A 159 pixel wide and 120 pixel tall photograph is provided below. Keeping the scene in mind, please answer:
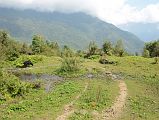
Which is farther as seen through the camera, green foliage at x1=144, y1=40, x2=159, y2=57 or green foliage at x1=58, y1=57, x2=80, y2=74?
green foliage at x1=144, y1=40, x2=159, y2=57

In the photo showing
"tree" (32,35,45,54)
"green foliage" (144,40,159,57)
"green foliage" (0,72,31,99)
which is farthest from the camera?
"green foliage" (144,40,159,57)

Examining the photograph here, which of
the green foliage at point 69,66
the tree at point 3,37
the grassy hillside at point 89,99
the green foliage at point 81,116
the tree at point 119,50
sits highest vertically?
the tree at point 3,37

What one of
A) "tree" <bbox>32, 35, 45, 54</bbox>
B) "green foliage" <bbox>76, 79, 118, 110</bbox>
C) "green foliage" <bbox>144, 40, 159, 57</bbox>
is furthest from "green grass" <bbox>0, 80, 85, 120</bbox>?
"green foliage" <bbox>144, 40, 159, 57</bbox>

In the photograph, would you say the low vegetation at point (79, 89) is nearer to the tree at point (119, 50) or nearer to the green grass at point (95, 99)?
the green grass at point (95, 99)

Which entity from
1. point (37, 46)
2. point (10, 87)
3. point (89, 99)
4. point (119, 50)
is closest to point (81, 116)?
point (89, 99)

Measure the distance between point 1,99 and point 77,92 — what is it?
10190 mm

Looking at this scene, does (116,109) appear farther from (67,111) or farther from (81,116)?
(67,111)

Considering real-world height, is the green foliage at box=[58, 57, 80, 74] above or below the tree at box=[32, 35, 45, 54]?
below

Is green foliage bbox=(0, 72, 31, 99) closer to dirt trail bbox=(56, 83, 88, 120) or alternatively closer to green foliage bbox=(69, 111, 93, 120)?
dirt trail bbox=(56, 83, 88, 120)

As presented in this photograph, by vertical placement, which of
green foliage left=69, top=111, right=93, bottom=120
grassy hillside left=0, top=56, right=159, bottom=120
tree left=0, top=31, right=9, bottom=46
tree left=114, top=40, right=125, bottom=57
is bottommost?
green foliage left=69, top=111, right=93, bottom=120

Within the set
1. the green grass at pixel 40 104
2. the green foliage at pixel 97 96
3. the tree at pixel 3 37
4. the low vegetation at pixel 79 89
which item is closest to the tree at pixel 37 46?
the tree at pixel 3 37

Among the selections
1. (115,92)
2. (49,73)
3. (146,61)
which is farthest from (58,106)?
(146,61)

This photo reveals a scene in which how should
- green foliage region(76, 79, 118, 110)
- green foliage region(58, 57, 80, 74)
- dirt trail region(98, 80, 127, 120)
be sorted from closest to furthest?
dirt trail region(98, 80, 127, 120)
green foliage region(76, 79, 118, 110)
green foliage region(58, 57, 80, 74)

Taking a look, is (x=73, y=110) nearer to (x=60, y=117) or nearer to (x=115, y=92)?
(x=60, y=117)
